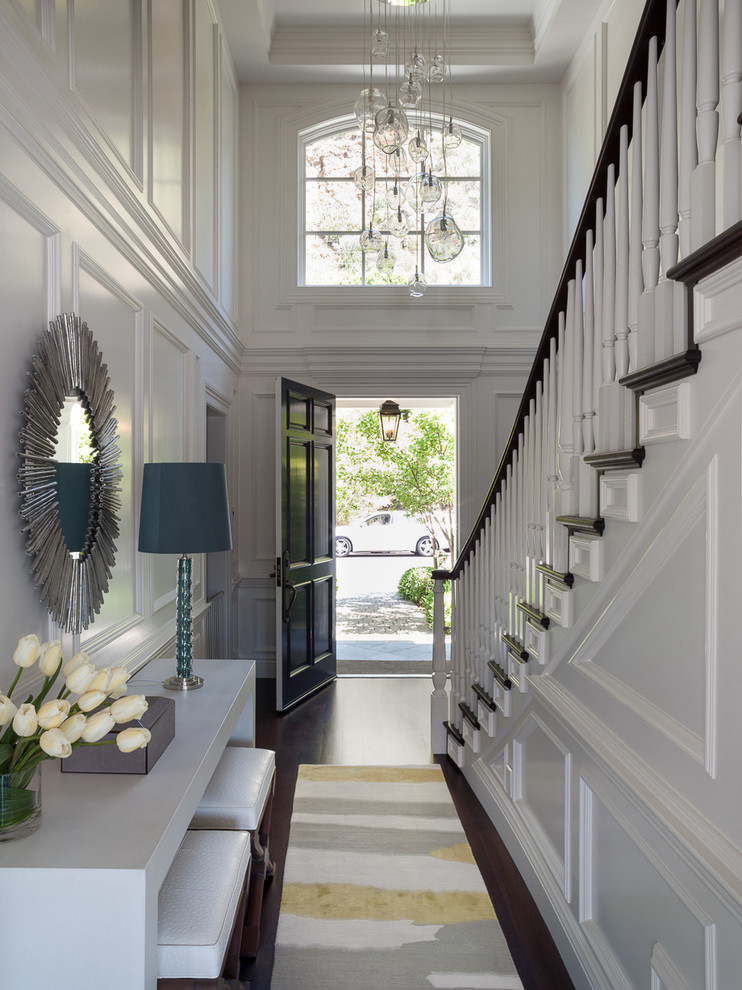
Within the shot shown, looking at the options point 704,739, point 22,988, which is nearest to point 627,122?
point 704,739

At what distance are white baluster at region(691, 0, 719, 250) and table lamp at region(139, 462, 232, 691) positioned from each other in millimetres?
1691

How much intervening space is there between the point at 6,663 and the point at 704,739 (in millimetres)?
1618

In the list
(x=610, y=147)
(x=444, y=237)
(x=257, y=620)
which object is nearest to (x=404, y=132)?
(x=444, y=237)

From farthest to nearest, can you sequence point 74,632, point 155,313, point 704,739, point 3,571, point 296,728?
point 296,728, point 155,313, point 74,632, point 3,571, point 704,739

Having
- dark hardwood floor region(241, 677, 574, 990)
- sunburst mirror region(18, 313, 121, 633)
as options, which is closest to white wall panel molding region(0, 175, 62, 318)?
sunburst mirror region(18, 313, 121, 633)

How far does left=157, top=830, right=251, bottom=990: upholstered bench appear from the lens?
1396mm

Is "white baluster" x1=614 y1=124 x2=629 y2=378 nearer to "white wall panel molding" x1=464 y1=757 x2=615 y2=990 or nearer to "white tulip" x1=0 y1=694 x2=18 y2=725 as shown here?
"white tulip" x1=0 y1=694 x2=18 y2=725

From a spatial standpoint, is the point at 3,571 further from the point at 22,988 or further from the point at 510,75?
the point at 510,75

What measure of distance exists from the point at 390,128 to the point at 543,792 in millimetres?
2735

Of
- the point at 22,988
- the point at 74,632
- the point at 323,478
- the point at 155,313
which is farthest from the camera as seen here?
the point at 323,478

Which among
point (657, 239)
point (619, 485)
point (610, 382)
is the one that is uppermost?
point (657, 239)

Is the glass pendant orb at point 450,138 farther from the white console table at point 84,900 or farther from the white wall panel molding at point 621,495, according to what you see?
the white console table at point 84,900

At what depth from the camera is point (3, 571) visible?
166 centimetres

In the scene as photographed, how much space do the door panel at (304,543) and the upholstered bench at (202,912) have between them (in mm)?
2813
